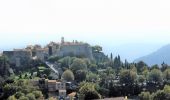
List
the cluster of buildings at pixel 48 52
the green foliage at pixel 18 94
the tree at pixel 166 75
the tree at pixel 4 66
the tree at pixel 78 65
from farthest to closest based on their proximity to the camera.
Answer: the cluster of buildings at pixel 48 52 → the tree at pixel 78 65 → the tree at pixel 4 66 → the tree at pixel 166 75 → the green foliage at pixel 18 94

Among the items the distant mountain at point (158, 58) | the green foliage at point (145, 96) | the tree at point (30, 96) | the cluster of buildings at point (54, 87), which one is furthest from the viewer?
the distant mountain at point (158, 58)

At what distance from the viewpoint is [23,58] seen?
193 feet

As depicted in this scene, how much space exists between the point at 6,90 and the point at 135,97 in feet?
36.0

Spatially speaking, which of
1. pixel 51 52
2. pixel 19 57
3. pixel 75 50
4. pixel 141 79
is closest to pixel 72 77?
pixel 141 79

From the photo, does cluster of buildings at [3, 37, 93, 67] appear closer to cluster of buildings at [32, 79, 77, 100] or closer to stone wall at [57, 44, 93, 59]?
stone wall at [57, 44, 93, 59]

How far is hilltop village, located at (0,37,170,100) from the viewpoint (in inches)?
1671

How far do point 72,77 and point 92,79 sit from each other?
1.95 m

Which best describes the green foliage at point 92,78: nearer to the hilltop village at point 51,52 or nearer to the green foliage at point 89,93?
the green foliage at point 89,93

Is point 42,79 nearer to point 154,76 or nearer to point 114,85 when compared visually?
point 114,85

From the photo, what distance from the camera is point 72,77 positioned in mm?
50844

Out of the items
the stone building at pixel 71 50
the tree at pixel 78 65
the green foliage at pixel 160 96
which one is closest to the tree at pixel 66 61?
the tree at pixel 78 65

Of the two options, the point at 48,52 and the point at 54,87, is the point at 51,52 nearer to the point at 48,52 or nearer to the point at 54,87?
the point at 48,52

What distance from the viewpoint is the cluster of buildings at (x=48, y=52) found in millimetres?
59031

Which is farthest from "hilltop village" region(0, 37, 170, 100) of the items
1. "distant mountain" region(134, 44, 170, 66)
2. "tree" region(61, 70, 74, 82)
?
"distant mountain" region(134, 44, 170, 66)
